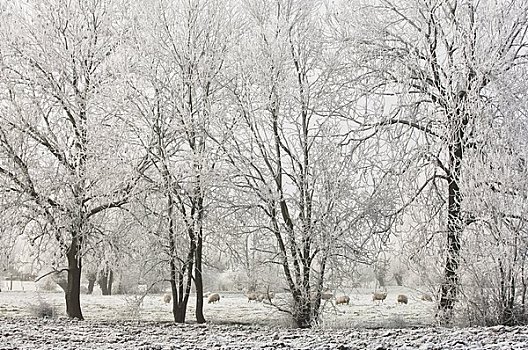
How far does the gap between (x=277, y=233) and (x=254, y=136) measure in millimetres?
1609

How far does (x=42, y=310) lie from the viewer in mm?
12742

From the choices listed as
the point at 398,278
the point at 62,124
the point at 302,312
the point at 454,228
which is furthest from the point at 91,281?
the point at 454,228

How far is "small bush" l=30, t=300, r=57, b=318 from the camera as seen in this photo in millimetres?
12630

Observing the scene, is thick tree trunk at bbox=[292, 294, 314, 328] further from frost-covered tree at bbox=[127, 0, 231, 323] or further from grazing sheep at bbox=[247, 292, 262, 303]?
frost-covered tree at bbox=[127, 0, 231, 323]

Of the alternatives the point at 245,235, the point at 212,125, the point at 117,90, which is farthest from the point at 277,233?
the point at 117,90

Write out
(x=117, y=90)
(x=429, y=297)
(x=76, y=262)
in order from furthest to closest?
(x=76, y=262) < (x=117, y=90) < (x=429, y=297)

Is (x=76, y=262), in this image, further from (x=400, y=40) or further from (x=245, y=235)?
(x=400, y=40)

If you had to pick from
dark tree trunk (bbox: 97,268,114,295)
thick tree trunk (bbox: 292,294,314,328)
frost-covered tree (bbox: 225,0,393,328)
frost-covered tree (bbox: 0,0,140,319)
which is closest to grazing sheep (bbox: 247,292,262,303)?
frost-covered tree (bbox: 225,0,393,328)

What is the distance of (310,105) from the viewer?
33.6 ft

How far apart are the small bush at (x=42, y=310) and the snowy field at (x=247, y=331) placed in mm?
71

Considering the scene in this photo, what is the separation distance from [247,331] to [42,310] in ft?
21.1

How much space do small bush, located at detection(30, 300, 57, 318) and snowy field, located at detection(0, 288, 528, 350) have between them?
0.07 m

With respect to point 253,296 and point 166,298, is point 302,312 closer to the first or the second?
point 253,296

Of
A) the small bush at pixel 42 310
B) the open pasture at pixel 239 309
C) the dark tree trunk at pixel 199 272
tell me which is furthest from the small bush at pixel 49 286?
the dark tree trunk at pixel 199 272
